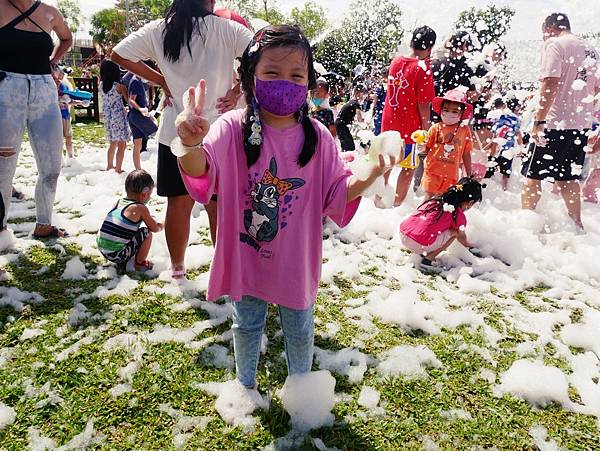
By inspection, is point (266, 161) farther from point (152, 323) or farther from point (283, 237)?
point (152, 323)

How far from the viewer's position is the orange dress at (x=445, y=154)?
186 inches

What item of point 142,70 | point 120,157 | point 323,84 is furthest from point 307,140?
point 120,157

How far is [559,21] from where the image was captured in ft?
15.2

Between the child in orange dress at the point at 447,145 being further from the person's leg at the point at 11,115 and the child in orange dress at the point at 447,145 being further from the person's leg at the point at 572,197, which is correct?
the person's leg at the point at 11,115

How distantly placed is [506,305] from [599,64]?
3118mm

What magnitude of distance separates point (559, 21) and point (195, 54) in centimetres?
395

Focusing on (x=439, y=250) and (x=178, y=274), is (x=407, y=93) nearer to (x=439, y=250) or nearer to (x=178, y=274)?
(x=439, y=250)

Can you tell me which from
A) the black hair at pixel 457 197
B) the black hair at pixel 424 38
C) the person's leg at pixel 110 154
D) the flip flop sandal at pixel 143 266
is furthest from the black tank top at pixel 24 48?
the black hair at pixel 424 38

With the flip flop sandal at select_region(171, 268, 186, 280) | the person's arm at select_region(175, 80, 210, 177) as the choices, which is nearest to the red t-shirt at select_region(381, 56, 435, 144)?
the flip flop sandal at select_region(171, 268, 186, 280)

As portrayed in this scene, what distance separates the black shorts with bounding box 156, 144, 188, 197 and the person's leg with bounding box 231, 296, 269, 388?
1.39 m

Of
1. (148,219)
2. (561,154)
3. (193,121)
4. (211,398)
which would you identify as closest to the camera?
(193,121)

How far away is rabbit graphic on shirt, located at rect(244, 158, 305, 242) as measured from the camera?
184cm

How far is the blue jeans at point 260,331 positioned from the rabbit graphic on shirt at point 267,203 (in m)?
0.35

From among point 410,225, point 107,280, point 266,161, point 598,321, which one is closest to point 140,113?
point 107,280
